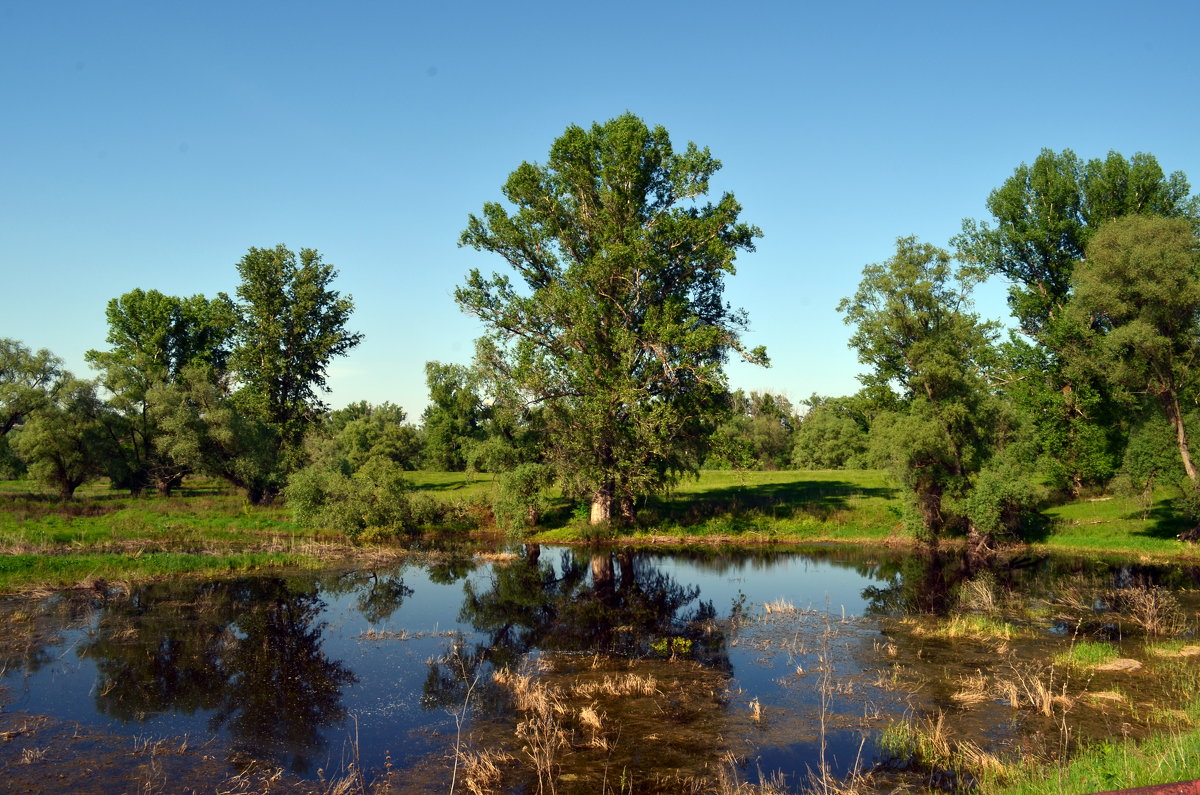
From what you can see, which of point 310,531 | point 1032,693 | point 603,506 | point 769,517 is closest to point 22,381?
point 310,531

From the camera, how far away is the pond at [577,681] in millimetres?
13273

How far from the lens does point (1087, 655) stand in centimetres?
1930

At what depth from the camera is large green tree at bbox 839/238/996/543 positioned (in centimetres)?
3994

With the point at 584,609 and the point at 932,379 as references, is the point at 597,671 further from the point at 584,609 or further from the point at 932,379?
the point at 932,379

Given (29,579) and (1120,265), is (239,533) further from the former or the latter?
(1120,265)

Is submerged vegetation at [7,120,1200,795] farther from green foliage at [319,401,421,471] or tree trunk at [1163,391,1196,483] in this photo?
green foliage at [319,401,421,471]

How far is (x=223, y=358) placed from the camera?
235ft

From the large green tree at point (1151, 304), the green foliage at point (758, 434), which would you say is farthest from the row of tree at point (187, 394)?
the large green tree at point (1151, 304)

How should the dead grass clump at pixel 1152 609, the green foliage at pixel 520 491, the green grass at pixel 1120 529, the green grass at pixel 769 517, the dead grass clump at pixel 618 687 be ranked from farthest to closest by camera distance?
the green grass at pixel 769 517
the green foliage at pixel 520 491
the green grass at pixel 1120 529
the dead grass clump at pixel 1152 609
the dead grass clump at pixel 618 687

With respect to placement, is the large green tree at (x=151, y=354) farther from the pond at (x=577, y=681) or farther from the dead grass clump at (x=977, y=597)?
the dead grass clump at (x=977, y=597)

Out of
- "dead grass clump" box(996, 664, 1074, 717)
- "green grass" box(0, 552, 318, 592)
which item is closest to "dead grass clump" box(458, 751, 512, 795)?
"dead grass clump" box(996, 664, 1074, 717)

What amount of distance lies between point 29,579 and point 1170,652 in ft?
119

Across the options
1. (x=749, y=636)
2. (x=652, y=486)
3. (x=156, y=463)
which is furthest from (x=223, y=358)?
(x=749, y=636)

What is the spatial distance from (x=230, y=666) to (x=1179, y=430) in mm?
39493
